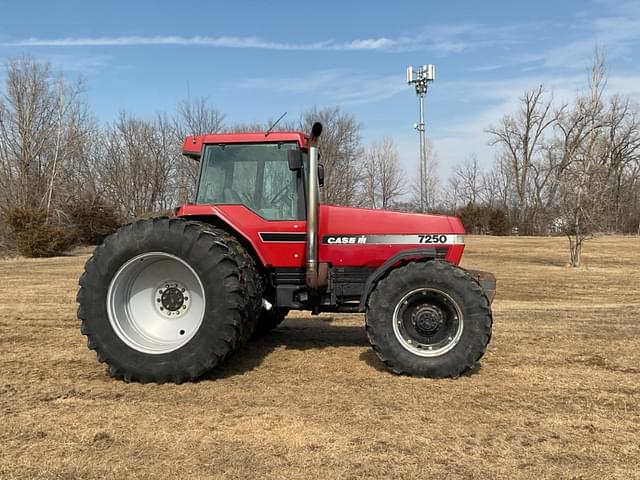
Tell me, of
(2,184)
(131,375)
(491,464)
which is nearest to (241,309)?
(131,375)

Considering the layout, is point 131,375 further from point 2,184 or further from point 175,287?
point 2,184

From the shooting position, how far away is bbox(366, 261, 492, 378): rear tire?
4.39m

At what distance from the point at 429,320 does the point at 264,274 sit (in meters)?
1.72

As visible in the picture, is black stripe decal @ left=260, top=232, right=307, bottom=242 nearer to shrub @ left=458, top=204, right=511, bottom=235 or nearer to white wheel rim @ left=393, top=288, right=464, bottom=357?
white wheel rim @ left=393, top=288, right=464, bottom=357

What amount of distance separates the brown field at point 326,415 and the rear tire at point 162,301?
23 cm

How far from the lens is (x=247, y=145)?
504 cm

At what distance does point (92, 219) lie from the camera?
3053 cm

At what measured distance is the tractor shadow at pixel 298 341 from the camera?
16.2ft

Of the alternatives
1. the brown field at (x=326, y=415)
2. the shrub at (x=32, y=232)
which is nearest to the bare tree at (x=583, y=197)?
the brown field at (x=326, y=415)

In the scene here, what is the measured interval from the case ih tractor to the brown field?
310mm

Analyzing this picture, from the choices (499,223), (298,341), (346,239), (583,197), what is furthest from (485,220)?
(346,239)

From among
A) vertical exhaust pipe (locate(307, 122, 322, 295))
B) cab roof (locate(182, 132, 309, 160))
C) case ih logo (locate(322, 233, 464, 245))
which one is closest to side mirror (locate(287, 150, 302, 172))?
vertical exhaust pipe (locate(307, 122, 322, 295))

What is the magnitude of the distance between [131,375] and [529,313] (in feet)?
21.2

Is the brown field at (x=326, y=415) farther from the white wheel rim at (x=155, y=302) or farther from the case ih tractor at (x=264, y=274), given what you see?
the white wheel rim at (x=155, y=302)
